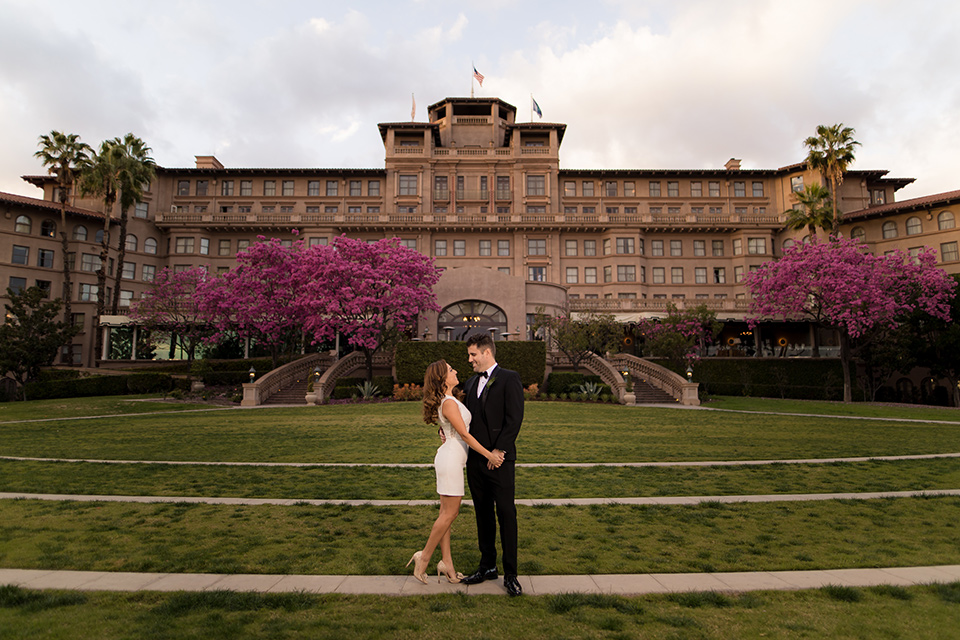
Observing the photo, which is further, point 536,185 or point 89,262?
point 536,185

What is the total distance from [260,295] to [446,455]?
3549cm

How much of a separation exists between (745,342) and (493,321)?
26470 millimetres

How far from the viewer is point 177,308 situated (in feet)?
141

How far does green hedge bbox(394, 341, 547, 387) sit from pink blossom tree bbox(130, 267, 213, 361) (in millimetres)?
15454

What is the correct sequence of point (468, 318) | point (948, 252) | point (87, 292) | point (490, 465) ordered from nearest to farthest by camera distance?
point (490, 465) < point (468, 318) < point (948, 252) < point (87, 292)

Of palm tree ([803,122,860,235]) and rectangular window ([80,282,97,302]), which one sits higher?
palm tree ([803,122,860,235])

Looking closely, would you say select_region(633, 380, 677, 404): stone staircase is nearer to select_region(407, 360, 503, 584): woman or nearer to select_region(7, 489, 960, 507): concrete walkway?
select_region(7, 489, 960, 507): concrete walkway

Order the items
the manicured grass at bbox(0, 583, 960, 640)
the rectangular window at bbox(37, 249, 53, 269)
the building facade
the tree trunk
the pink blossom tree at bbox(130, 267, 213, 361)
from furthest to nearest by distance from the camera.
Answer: the building facade
the rectangular window at bbox(37, 249, 53, 269)
the pink blossom tree at bbox(130, 267, 213, 361)
the tree trunk
the manicured grass at bbox(0, 583, 960, 640)

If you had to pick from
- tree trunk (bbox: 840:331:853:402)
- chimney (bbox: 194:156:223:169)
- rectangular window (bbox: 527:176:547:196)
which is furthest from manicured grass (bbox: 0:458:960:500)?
chimney (bbox: 194:156:223:169)

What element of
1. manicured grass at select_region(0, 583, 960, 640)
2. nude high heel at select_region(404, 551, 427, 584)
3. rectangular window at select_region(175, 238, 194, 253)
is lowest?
manicured grass at select_region(0, 583, 960, 640)

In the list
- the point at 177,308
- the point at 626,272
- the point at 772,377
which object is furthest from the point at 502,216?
the point at 177,308

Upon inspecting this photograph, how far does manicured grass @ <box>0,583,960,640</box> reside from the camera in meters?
4.05

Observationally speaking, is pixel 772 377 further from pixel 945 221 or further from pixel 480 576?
pixel 480 576

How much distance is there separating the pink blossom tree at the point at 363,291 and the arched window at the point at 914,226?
4430 cm
